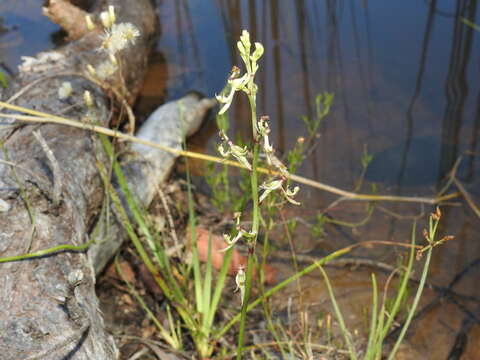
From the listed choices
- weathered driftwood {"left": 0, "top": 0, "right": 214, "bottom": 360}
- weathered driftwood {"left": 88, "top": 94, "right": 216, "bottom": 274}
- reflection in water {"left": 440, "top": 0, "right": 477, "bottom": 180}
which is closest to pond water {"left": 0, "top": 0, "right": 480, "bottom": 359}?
reflection in water {"left": 440, "top": 0, "right": 477, "bottom": 180}

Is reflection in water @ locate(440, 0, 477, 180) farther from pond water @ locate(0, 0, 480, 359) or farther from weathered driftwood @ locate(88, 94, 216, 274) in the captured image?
weathered driftwood @ locate(88, 94, 216, 274)

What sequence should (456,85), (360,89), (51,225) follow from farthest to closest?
(360,89), (456,85), (51,225)

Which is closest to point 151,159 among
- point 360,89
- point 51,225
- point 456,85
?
point 51,225

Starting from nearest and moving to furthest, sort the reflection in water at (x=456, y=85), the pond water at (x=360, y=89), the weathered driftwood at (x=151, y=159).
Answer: the weathered driftwood at (x=151, y=159) < the pond water at (x=360, y=89) < the reflection in water at (x=456, y=85)

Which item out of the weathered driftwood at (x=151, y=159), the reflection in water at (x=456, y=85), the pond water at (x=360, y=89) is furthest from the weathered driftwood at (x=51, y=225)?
the reflection in water at (x=456, y=85)

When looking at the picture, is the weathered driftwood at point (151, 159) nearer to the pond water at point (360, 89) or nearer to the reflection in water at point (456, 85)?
the pond water at point (360, 89)

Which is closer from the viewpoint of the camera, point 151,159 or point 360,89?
point 151,159

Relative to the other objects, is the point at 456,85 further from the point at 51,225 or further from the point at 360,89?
the point at 51,225

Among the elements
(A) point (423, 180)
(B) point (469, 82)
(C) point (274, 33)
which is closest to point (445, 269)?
(A) point (423, 180)
